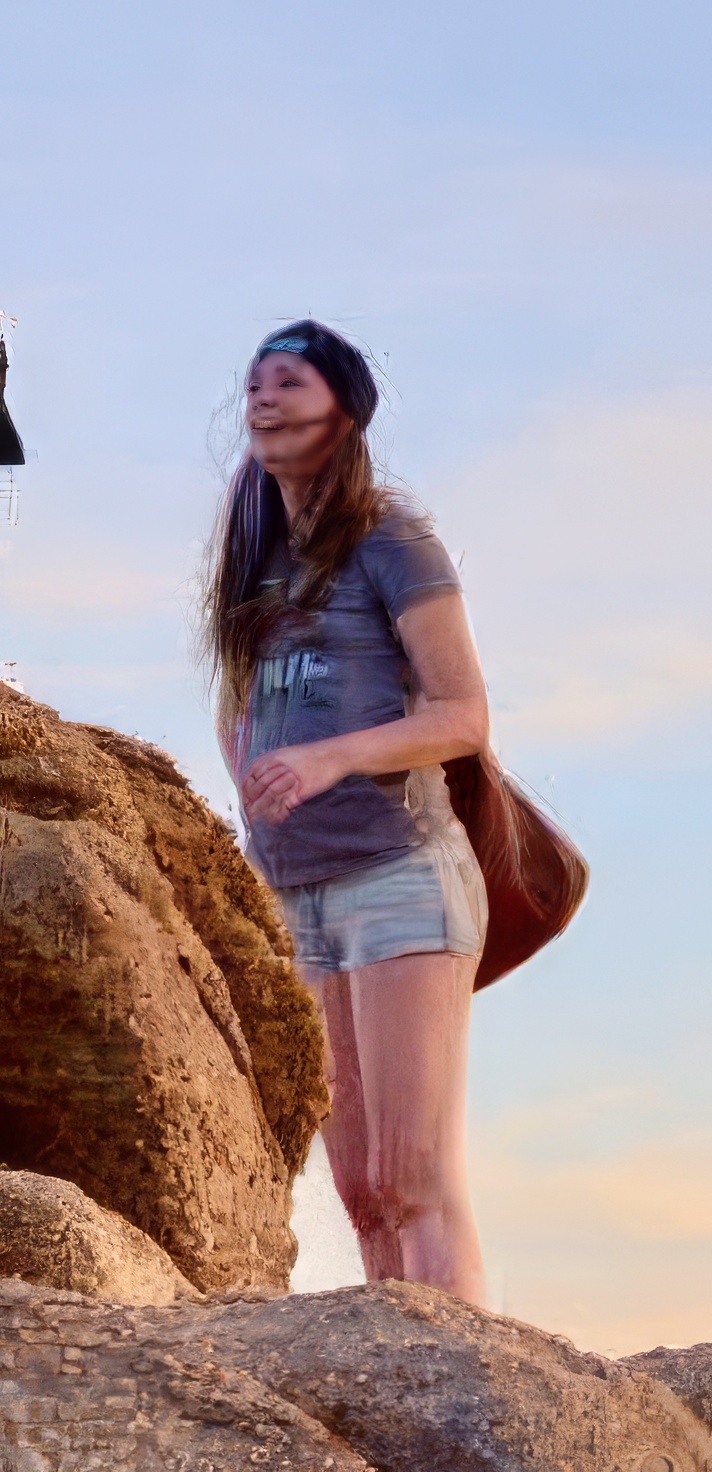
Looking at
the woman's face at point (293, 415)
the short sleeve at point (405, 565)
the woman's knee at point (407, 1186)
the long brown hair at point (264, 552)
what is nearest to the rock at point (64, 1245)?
the woman's knee at point (407, 1186)

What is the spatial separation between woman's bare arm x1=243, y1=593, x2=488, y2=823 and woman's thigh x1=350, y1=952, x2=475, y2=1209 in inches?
26.9

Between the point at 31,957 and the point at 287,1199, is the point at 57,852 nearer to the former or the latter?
the point at 31,957

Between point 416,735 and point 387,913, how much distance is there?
0.64 metres

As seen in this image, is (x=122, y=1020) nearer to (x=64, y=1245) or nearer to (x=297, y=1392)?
(x=64, y=1245)

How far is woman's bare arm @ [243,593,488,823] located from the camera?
6031 millimetres

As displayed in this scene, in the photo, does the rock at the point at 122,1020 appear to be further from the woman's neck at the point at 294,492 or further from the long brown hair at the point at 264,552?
the woman's neck at the point at 294,492

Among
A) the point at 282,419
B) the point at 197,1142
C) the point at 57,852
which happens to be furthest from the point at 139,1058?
the point at 282,419

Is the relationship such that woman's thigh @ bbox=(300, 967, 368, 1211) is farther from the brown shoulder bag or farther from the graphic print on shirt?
the graphic print on shirt

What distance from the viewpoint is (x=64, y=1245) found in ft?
15.3

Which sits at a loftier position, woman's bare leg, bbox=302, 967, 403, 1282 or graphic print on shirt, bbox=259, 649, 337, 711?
graphic print on shirt, bbox=259, 649, 337, 711

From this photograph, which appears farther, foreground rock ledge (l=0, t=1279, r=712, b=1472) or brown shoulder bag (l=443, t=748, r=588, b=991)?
brown shoulder bag (l=443, t=748, r=588, b=991)

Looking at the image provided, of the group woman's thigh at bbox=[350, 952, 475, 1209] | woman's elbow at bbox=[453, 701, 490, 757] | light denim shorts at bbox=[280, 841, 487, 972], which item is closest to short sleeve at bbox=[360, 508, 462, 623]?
woman's elbow at bbox=[453, 701, 490, 757]

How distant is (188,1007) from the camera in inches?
217

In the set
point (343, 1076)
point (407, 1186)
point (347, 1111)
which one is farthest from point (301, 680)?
point (407, 1186)
